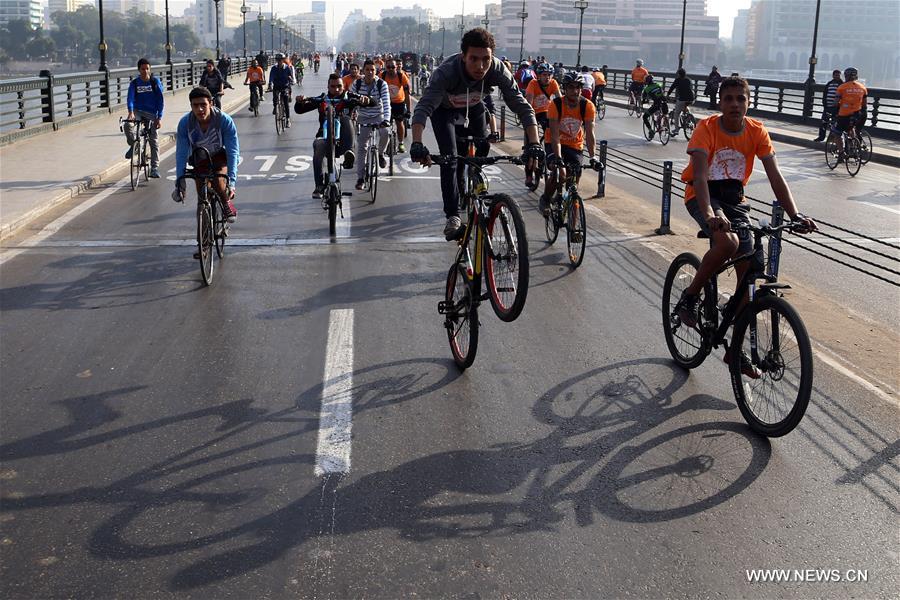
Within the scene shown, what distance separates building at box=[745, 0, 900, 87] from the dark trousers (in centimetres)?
19610

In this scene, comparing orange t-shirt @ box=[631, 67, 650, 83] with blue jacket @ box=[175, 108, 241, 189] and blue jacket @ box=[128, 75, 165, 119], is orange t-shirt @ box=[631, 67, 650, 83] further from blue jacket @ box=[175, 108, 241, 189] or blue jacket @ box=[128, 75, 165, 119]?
blue jacket @ box=[175, 108, 241, 189]

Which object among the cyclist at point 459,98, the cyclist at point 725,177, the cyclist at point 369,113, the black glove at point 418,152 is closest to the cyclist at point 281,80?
the cyclist at point 369,113

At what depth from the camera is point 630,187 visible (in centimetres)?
1759

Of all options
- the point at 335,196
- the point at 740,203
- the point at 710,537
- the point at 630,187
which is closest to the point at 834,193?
the point at 630,187

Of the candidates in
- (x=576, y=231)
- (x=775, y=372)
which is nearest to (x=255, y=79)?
(x=576, y=231)

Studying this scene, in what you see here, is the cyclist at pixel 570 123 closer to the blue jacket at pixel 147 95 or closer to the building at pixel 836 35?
the blue jacket at pixel 147 95

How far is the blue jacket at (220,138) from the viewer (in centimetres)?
952

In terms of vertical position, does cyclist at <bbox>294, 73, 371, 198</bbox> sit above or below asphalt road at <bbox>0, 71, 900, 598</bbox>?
above

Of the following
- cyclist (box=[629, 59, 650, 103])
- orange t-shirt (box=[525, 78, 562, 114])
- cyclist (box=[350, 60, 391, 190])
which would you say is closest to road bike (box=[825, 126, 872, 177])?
orange t-shirt (box=[525, 78, 562, 114])

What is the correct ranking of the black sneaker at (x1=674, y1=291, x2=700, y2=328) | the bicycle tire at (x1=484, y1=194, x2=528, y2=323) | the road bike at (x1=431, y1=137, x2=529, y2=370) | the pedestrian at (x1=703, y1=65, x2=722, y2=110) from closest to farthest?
the bicycle tire at (x1=484, y1=194, x2=528, y2=323)
the road bike at (x1=431, y1=137, x2=529, y2=370)
the black sneaker at (x1=674, y1=291, x2=700, y2=328)
the pedestrian at (x1=703, y1=65, x2=722, y2=110)

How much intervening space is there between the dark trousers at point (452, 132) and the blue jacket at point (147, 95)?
10171mm

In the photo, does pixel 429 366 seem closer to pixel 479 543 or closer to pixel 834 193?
pixel 479 543

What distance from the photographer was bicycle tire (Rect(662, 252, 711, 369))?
645cm

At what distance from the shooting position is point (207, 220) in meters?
9.32
